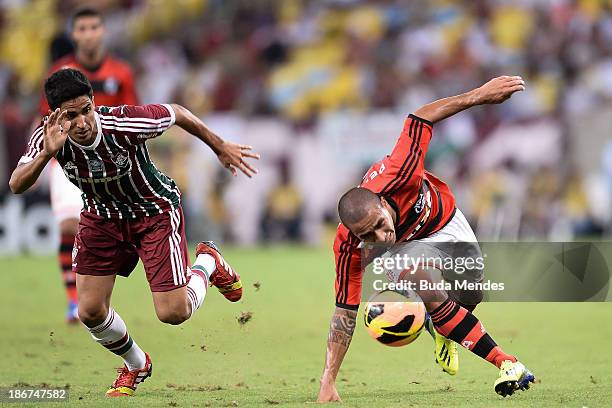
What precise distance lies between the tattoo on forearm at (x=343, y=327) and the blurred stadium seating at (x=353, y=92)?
11668 mm

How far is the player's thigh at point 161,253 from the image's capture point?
732cm

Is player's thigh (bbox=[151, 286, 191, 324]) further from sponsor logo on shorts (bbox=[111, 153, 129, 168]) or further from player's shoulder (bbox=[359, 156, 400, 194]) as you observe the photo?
player's shoulder (bbox=[359, 156, 400, 194])

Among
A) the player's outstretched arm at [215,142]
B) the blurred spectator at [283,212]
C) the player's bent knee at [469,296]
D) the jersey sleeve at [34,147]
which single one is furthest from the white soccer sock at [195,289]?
the blurred spectator at [283,212]

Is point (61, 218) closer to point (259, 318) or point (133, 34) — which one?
point (259, 318)

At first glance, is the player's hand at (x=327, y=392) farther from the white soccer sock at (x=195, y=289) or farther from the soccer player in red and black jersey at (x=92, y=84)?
the soccer player in red and black jersey at (x=92, y=84)

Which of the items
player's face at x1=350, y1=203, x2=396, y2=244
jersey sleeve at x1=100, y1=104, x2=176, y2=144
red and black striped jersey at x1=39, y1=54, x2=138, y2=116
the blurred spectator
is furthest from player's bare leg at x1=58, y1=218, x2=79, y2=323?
the blurred spectator

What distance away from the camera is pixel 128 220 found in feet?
24.1

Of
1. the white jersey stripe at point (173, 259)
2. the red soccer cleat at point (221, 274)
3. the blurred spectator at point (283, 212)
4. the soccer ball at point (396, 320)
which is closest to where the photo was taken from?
the white jersey stripe at point (173, 259)

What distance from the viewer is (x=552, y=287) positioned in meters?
7.93

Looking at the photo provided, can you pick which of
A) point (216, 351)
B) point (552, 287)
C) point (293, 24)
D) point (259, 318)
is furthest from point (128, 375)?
point (293, 24)

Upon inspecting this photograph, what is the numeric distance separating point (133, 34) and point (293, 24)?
3.26 metres

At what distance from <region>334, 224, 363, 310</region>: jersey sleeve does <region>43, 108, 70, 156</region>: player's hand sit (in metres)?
1.75

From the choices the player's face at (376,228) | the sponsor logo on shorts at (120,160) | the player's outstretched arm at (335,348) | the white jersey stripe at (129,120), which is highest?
the white jersey stripe at (129,120)

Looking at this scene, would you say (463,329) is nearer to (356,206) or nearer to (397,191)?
(397,191)
